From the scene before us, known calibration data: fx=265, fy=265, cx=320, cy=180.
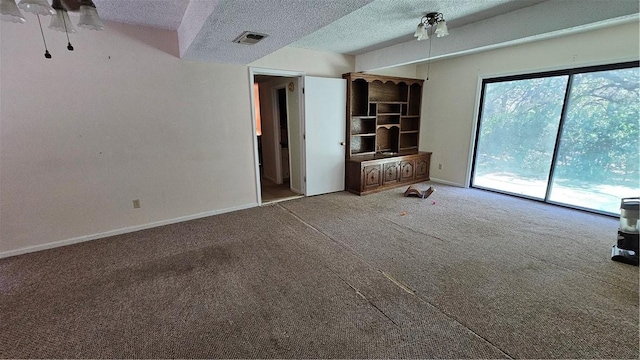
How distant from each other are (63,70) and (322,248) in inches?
122

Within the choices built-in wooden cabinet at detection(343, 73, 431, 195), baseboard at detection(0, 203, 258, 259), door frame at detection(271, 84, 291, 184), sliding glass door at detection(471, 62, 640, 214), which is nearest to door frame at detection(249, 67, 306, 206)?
baseboard at detection(0, 203, 258, 259)

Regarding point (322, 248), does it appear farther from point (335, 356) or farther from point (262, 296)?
point (335, 356)

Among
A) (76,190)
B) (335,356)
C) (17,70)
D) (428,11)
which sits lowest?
(335,356)

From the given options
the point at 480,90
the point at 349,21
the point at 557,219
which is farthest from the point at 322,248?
the point at 480,90

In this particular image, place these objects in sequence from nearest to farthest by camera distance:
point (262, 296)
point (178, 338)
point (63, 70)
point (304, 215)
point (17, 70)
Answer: point (178, 338) < point (262, 296) < point (17, 70) < point (63, 70) < point (304, 215)

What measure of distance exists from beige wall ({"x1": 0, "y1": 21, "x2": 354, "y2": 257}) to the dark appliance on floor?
4.15 meters

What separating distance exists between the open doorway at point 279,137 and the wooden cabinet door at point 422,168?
7.89 ft

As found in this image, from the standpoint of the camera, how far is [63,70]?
261cm

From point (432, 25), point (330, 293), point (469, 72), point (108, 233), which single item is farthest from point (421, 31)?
point (108, 233)

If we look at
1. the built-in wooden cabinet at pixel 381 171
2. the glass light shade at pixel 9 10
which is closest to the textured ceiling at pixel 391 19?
the built-in wooden cabinet at pixel 381 171

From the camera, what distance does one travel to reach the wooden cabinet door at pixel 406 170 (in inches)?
197

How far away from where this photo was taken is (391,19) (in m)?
2.86

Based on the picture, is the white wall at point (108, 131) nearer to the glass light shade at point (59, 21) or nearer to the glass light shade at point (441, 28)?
the glass light shade at point (59, 21)

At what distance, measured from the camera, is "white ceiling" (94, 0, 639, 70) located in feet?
5.96
